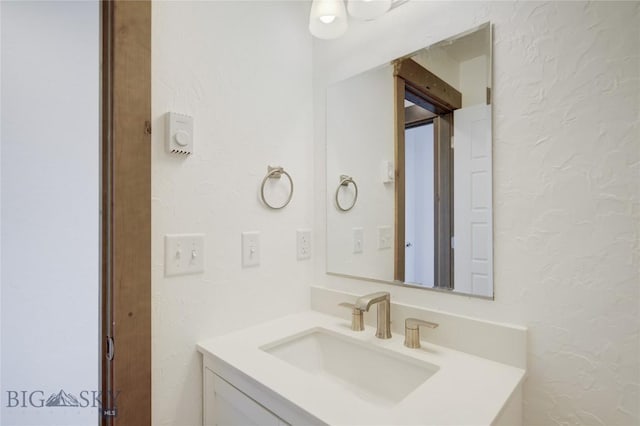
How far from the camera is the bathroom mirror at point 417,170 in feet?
3.05

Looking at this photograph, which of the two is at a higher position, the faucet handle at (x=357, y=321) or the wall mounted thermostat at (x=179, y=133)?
the wall mounted thermostat at (x=179, y=133)

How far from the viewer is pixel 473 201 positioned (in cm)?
94

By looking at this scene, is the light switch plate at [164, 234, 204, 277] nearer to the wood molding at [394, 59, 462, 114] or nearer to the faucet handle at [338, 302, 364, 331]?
the faucet handle at [338, 302, 364, 331]

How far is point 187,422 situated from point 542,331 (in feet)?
3.53

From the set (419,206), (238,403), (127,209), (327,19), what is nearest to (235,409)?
(238,403)

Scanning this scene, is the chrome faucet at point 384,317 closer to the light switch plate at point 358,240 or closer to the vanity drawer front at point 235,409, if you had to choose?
the light switch plate at point 358,240

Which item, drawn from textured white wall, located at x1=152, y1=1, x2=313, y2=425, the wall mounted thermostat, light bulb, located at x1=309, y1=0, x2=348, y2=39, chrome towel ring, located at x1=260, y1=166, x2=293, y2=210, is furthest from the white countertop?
light bulb, located at x1=309, y1=0, x2=348, y2=39

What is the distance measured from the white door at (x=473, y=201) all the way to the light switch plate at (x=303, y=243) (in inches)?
23.8
